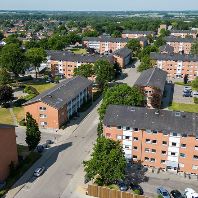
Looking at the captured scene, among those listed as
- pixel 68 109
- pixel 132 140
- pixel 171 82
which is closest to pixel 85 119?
pixel 68 109

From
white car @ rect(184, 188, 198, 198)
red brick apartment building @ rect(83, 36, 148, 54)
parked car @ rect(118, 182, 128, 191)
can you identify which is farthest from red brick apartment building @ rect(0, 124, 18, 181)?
red brick apartment building @ rect(83, 36, 148, 54)

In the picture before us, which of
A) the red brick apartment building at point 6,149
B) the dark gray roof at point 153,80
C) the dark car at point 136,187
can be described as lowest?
the dark car at point 136,187

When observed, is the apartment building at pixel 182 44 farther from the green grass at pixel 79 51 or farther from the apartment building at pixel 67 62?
the apartment building at pixel 67 62

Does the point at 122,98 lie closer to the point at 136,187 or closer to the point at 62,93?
the point at 62,93

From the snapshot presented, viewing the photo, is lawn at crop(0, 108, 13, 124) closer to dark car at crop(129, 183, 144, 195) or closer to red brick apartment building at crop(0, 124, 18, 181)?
red brick apartment building at crop(0, 124, 18, 181)

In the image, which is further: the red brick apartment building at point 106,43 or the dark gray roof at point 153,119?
the red brick apartment building at point 106,43

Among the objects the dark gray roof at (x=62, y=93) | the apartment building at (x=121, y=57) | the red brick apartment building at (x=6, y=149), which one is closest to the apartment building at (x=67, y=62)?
the apartment building at (x=121, y=57)

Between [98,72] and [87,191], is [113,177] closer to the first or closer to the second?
[87,191]
